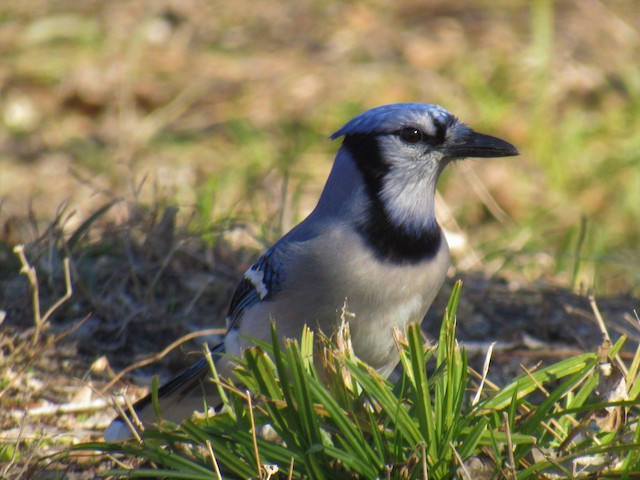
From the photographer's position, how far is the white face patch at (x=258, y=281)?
9.08 feet

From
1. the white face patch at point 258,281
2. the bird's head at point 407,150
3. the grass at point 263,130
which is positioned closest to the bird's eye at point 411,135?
the bird's head at point 407,150

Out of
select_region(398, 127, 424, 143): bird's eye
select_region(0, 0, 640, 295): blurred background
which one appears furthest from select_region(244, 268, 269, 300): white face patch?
select_region(0, 0, 640, 295): blurred background

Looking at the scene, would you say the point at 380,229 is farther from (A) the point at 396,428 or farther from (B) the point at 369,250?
(A) the point at 396,428

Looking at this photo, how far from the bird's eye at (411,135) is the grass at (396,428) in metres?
0.75

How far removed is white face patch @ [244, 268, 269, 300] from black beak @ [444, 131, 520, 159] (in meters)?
0.62

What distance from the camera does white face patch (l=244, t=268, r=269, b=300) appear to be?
Result: 2.77 metres

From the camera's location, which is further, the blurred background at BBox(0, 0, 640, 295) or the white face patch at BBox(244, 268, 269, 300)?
the blurred background at BBox(0, 0, 640, 295)

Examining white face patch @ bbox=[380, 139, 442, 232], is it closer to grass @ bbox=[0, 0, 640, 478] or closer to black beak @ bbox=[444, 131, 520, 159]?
black beak @ bbox=[444, 131, 520, 159]

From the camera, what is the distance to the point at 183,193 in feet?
15.9

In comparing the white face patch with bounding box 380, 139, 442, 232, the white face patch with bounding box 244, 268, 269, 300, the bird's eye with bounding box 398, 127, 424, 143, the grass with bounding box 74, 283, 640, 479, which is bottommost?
the white face patch with bounding box 244, 268, 269, 300

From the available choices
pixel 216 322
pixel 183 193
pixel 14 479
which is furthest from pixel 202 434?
pixel 183 193

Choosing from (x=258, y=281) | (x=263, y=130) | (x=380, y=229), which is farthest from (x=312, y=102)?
(x=380, y=229)

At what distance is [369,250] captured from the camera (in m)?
2.56

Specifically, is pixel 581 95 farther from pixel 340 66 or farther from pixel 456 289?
pixel 456 289
